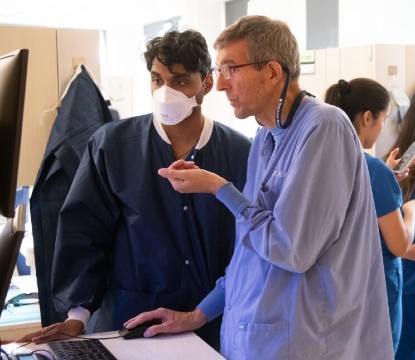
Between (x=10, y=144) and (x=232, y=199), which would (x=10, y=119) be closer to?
(x=10, y=144)

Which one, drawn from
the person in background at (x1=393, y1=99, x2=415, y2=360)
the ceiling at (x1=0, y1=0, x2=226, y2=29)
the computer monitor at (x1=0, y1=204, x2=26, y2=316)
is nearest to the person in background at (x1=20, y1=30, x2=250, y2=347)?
the computer monitor at (x1=0, y1=204, x2=26, y2=316)

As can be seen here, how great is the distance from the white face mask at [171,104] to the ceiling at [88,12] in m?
6.07

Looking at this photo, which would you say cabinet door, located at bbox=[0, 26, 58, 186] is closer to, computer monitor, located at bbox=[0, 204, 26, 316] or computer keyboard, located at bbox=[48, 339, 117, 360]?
computer keyboard, located at bbox=[48, 339, 117, 360]

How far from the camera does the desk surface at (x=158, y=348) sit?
1.44 m

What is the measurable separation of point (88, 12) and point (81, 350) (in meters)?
8.35

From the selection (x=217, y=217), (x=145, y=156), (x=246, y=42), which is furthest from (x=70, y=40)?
(x=246, y=42)

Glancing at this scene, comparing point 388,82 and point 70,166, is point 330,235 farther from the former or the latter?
point 388,82

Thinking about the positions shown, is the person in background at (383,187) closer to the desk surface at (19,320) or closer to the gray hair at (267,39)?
the gray hair at (267,39)

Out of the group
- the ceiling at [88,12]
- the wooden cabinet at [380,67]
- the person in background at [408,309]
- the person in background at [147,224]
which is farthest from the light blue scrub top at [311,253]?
the ceiling at [88,12]

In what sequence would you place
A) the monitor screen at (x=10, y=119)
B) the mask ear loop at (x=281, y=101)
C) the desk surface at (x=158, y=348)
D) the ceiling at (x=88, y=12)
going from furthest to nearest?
1. the ceiling at (x=88, y=12)
2. the desk surface at (x=158, y=348)
3. the mask ear loop at (x=281, y=101)
4. the monitor screen at (x=10, y=119)

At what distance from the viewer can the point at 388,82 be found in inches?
121

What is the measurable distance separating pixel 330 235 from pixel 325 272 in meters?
0.08

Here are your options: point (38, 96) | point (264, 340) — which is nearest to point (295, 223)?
point (264, 340)

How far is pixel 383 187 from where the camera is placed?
6.62 ft
